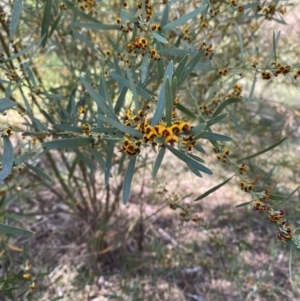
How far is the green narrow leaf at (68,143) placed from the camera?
0.68m

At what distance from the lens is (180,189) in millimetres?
2475

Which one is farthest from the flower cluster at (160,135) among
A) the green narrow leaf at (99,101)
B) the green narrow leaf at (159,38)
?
the green narrow leaf at (159,38)

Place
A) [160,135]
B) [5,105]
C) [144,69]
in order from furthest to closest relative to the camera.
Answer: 1. [144,69]
2. [5,105]
3. [160,135]

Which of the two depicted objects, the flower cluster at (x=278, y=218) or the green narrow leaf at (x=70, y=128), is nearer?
the flower cluster at (x=278, y=218)

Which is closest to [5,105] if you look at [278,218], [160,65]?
[160,65]

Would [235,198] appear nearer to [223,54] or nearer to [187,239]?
[187,239]

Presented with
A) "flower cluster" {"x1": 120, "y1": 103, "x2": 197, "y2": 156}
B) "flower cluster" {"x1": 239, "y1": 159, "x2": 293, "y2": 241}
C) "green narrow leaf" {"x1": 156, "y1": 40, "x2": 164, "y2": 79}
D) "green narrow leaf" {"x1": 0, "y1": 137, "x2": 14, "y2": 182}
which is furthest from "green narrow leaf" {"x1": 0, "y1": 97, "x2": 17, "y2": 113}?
"flower cluster" {"x1": 239, "y1": 159, "x2": 293, "y2": 241}

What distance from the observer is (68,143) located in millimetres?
702

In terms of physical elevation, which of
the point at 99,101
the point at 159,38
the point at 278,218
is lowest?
the point at 278,218

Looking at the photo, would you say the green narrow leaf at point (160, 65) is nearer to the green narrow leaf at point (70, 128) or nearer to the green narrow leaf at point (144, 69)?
the green narrow leaf at point (144, 69)

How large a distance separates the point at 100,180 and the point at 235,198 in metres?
0.83

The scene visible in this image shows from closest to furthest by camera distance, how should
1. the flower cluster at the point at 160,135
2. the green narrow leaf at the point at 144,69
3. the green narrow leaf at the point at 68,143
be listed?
1. the flower cluster at the point at 160,135
2. the green narrow leaf at the point at 68,143
3. the green narrow leaf at the point at 144,69

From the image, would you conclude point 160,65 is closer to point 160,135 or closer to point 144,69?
point 144,69

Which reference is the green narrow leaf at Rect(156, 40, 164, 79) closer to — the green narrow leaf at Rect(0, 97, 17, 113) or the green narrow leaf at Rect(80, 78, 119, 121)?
the green narrow leaf at Rect(80, 78, 119, 121)
